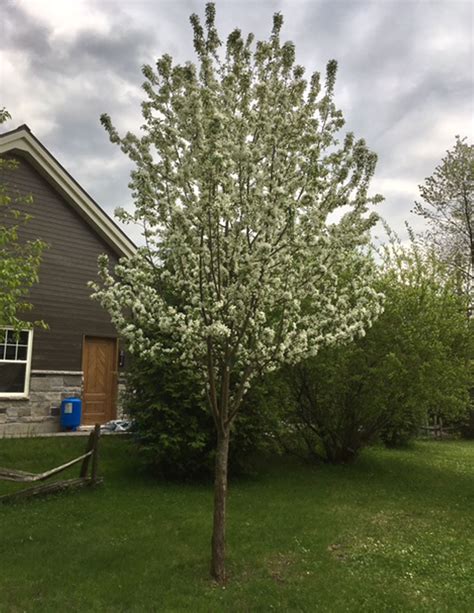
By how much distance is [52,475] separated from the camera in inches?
326

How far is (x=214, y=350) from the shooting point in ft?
19.4

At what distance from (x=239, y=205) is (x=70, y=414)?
33.3ft

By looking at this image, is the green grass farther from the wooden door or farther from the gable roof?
the gable roof

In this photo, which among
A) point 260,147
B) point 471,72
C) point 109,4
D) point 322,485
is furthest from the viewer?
point 322,485

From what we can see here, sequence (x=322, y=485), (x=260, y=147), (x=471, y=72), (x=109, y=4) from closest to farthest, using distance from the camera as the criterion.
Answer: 1. (x=260, y=147)
2. (x=109, y=4)
3. (x=471, y=72)
4. (x=322, y=485)

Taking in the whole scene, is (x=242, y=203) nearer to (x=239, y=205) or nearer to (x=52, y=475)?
(x=239, y=205)

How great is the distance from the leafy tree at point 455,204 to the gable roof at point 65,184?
45.3 feet

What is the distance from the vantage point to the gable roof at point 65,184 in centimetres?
1355

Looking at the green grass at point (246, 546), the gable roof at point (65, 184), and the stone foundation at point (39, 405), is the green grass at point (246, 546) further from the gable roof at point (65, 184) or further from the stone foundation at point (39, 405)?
the gable roof at point (65, 184)

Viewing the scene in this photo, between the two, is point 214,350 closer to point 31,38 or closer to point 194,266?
point 194,266

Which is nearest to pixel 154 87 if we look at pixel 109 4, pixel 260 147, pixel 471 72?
pixel 260 147

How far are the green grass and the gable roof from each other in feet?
23.0

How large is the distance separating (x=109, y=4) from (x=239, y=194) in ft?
11.7

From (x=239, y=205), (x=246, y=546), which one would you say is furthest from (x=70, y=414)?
(x=239, y=205)
